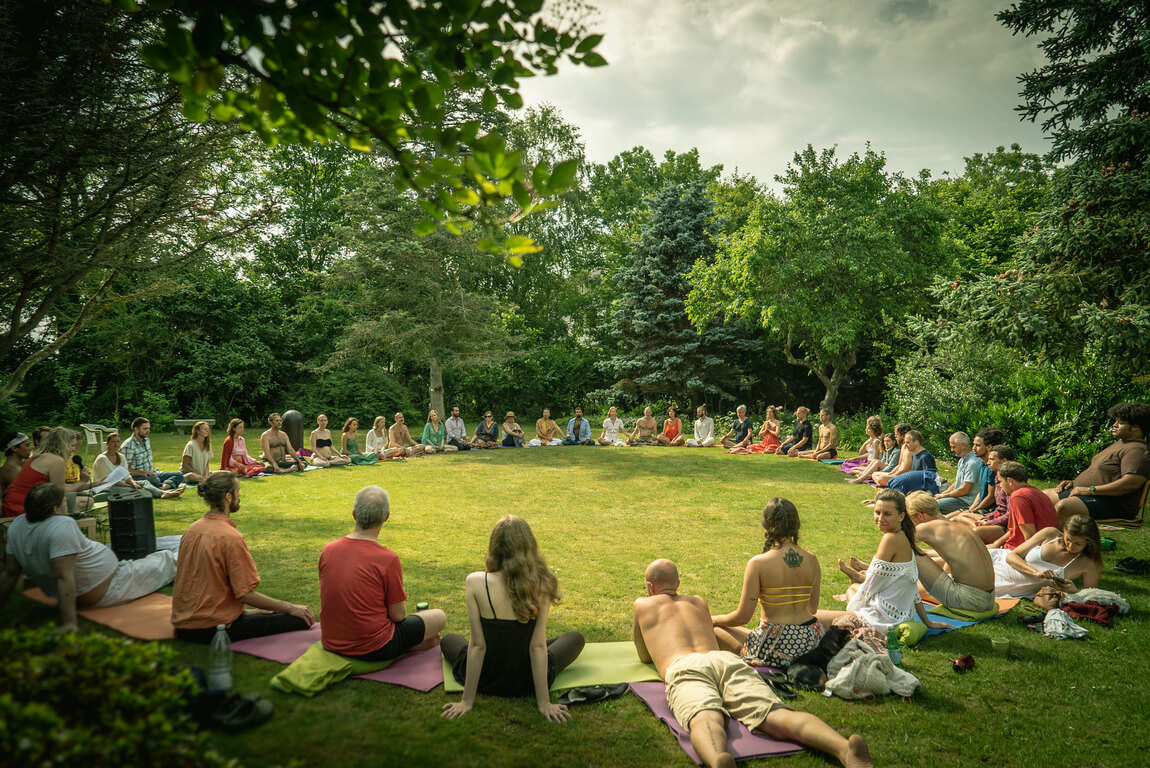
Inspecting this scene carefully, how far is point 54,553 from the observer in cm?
441

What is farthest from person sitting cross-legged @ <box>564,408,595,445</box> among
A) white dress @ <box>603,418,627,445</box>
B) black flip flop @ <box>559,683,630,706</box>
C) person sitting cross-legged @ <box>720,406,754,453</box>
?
black flip flop @ <box>559,683,630,706</box>

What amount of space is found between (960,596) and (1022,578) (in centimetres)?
104

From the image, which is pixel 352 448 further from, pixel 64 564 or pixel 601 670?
pixel 601 670

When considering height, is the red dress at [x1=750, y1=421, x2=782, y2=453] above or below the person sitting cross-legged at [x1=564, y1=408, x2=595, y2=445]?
below

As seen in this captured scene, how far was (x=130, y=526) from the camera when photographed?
631 cm

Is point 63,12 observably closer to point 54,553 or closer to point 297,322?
point 54,553

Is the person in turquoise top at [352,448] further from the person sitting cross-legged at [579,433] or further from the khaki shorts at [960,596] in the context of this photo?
the khaki shorts at [960,596]

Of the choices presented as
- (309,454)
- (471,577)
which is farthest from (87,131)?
(309,454)

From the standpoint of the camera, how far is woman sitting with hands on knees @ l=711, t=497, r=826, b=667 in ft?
15.1

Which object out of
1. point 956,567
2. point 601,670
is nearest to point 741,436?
point 956,567

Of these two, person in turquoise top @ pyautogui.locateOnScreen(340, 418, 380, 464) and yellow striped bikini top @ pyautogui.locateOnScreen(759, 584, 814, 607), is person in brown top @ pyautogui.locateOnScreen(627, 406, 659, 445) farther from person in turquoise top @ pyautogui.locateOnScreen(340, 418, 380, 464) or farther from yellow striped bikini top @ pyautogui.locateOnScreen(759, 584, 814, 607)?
yellow striped bikini top @ pyautogui.locateOnScreen(759, 584, 814, 607)

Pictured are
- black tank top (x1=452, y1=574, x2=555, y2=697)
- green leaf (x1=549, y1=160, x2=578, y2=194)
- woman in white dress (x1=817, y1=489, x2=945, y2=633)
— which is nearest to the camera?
green leaf (x1=549, y1=160, x2=578, y2=194)

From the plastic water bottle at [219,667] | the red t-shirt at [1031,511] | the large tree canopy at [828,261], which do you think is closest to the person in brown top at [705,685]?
the plastic water bottle at [219,667]

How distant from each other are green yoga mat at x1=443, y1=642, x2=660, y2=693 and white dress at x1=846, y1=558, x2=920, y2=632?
81.4 inches
